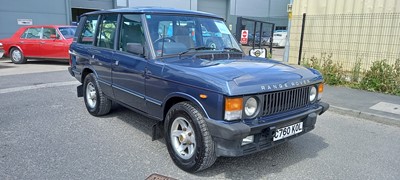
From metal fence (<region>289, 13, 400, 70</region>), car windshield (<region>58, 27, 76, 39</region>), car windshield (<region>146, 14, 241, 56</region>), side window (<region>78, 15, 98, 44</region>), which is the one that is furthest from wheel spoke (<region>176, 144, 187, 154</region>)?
car windshield (<region>58, 27, 76, 39</region>)

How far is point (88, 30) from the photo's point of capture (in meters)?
5.36

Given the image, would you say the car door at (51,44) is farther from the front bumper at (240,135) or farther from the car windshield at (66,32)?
the front bumper at (240,135)

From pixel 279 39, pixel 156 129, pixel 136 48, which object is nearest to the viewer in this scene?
pixel 136 48

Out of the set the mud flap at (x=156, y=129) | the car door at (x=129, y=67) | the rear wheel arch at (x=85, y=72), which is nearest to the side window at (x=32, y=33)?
the rear wheel arch at (x=85, y=72)

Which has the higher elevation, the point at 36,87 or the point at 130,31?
the point at 130,31

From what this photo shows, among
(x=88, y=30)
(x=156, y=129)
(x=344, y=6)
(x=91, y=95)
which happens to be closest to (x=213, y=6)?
(x=344, y=6)

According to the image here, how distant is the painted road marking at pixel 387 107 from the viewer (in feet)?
19.6

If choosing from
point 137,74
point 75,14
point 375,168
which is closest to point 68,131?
point 137,74

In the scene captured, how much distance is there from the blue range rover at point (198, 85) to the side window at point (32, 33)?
888 centimetres

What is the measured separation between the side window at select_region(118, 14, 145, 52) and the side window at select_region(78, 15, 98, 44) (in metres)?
1.02

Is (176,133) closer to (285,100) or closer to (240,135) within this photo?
(240,135)

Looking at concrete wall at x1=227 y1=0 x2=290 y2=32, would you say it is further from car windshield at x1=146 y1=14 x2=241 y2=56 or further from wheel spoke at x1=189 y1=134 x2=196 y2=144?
wheel spoke at x1=189 y1=134 x2=196 y2=144

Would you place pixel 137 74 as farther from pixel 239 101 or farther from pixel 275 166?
pixel 275 166

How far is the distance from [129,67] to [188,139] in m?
1.39
